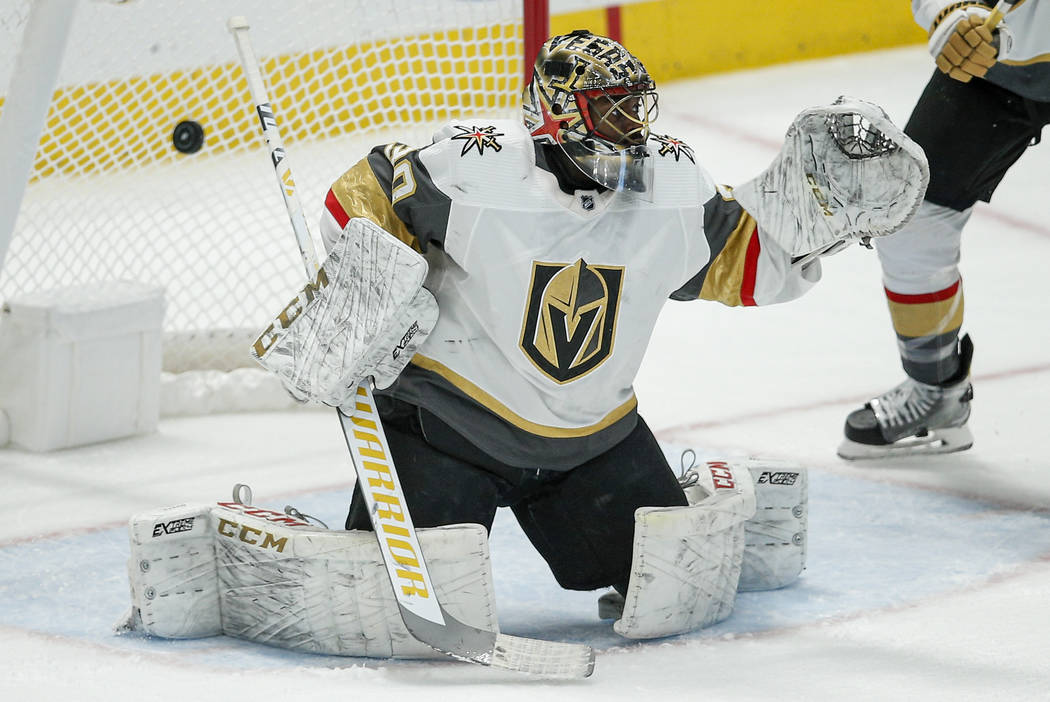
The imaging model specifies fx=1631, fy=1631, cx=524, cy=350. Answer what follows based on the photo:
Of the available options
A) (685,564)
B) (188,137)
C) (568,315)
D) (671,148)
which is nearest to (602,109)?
(671,148)

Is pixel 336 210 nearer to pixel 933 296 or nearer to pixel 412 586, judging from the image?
pixel 412 586

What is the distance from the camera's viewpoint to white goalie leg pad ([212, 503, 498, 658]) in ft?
7.40

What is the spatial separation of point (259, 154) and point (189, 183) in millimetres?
262

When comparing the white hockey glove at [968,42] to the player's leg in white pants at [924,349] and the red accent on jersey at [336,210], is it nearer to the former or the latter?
the player's leg in white pants at [924,349]

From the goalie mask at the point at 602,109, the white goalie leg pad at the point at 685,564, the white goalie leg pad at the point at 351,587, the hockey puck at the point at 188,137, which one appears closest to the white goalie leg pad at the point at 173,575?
the white goalie leg pad at the point at 351,587

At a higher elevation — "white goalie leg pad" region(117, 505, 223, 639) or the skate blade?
"white goalie leg pad" region(117, 505, 223, 639)

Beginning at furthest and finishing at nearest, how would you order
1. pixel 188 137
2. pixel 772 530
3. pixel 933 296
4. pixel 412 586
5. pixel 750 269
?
1. pixel 188 137
2. pixel 933 296
3. pixel 772 530
4. pixel 750 269
5. pixel 412 586

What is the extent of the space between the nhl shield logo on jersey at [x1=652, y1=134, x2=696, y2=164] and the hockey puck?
184 cm

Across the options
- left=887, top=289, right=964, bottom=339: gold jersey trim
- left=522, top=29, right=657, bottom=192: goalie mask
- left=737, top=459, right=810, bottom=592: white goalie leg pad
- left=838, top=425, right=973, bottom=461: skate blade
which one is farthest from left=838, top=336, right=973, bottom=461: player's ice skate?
left=522, top=29, right=657, bottom=192: goalie mask

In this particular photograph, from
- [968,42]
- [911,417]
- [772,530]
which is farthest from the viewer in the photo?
[911,417]

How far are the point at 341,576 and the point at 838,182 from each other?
0.90 meters

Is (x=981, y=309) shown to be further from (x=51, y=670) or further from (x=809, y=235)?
(x=51, y=670)

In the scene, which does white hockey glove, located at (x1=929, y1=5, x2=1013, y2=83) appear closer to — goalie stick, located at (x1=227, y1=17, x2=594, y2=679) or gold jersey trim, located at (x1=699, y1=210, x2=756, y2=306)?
gold jersey trim, located at (x1=699, y1=210, x2=756, y2=306)

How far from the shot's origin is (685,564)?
2355 millimetres
